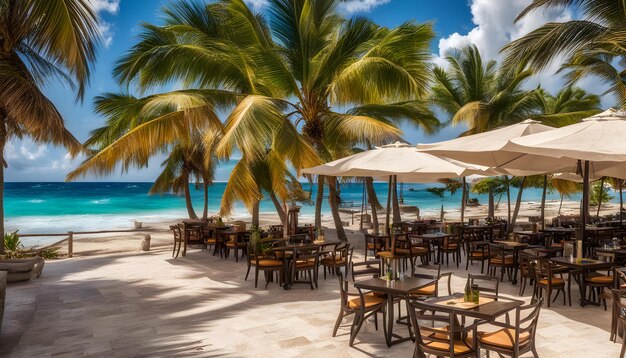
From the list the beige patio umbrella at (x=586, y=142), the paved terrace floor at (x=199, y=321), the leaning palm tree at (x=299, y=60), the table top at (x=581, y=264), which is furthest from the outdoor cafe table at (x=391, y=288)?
the leaning palm tree at (x=299, y=60)

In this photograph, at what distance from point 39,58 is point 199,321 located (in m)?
7.22

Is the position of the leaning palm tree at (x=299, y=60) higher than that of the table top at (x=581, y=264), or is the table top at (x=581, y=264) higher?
the leaning palm tree at (x=299, y=60)

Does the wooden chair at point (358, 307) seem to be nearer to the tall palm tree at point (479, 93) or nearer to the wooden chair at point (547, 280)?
the wooden chair at point (547, 280)

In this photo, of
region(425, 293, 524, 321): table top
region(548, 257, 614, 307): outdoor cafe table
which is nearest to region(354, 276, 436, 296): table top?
region(425, 293, 524, 321): table top

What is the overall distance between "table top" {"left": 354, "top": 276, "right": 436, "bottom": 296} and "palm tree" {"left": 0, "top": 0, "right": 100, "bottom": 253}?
15.9 ft

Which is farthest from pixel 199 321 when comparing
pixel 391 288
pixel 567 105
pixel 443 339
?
pixel 567 105

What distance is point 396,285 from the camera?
4.95m

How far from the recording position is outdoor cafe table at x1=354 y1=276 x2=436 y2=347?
4770 millimetres

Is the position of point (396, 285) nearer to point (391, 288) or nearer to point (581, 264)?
point (391, 288)

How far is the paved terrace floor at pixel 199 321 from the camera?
4.83m

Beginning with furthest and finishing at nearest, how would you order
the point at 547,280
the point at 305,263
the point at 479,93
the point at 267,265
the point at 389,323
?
1. the point at 479,93
2. the point at 305,263
3. the point at 267,265
4. the point at 547,280
5. the point at 389,323

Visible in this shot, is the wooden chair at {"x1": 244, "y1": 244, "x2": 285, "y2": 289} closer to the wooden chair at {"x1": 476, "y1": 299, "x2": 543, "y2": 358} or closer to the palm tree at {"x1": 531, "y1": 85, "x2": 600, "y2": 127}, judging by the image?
the wooden chair at {"x1": 476, "y1": 299, "x2": 543, "y2": 358}

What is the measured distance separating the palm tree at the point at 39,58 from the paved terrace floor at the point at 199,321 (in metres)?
3.28

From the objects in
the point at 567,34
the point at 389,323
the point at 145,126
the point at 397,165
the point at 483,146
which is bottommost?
the point at 389,323
